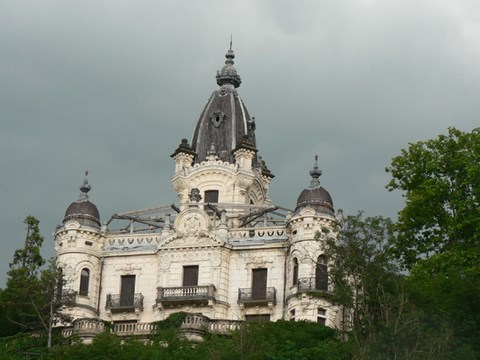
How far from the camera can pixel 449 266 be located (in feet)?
236

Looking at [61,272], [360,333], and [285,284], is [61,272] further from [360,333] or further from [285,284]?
[360,333]

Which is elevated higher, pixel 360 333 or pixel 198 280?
pixel 198 280

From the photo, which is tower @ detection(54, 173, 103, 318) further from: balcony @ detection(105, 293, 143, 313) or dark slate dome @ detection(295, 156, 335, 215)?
dark slate dome @ detection(295, 156, 335, 215)

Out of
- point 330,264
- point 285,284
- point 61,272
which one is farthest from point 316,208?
point 61,272

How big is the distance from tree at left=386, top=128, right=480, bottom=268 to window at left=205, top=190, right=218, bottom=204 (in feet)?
42.7

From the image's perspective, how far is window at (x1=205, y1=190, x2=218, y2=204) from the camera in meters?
85.3

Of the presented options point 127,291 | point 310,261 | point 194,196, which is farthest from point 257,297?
point 127,291

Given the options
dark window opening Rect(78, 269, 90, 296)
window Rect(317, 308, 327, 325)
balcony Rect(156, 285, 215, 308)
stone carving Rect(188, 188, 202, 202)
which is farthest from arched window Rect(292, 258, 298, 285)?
dark window opening Rect(78, 269, 90, 296)

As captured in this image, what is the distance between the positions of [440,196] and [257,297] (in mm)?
12180

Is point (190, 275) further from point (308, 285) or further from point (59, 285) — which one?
point (59, 285)

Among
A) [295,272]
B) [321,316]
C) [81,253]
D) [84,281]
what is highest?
[81,253]

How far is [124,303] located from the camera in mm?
79438

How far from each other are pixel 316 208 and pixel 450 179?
26.0ft

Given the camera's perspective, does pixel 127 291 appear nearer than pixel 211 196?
Yes
